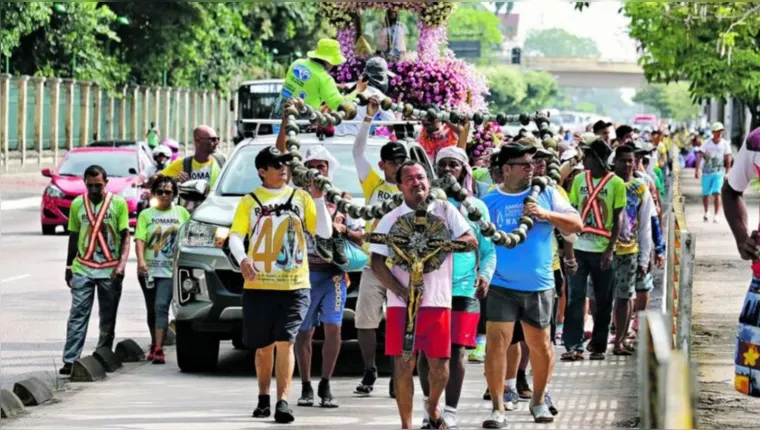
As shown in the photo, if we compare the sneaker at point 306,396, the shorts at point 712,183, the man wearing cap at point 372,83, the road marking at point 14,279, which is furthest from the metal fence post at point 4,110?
the sneaker at point 306,396

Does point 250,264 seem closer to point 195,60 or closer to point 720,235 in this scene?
point 720,235

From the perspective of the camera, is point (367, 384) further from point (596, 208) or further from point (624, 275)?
point (624, 275)

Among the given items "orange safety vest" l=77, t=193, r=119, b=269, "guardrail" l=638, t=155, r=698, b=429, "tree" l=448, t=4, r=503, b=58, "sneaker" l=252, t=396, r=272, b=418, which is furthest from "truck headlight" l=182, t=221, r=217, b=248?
"tree" l=448, t=4, r=503, b=58

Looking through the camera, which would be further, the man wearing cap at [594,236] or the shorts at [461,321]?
the man wearing cap at [594,236]

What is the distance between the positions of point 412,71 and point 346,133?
2976mm

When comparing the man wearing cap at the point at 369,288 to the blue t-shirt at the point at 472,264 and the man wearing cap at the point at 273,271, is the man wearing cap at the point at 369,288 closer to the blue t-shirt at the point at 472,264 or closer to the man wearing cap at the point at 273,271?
the man wearing cap at the point at 273,271

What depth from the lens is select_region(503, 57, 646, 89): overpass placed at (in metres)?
151

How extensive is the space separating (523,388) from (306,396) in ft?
5.36

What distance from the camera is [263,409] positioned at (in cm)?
1127

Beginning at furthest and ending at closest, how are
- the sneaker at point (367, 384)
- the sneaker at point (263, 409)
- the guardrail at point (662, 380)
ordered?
the sneaker at point (367, 384) → the sneaker at point (263, 409) → the guardrail at point (662, 380)

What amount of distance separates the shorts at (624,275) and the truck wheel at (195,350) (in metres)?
3.48

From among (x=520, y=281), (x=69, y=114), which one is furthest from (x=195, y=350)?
(x=69, y=114)

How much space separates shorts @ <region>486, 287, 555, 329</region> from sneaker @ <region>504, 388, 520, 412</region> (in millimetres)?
1024

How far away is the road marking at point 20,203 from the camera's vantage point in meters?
38.5
